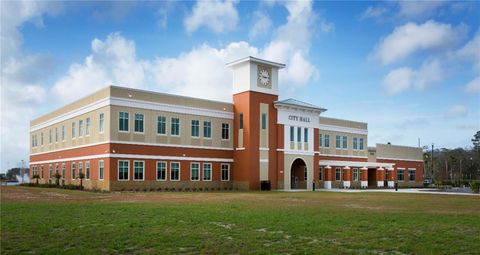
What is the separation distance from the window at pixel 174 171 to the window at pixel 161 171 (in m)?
0.69

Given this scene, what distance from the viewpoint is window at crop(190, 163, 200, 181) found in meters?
48.6

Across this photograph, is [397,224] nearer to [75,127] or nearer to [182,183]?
[182,183]

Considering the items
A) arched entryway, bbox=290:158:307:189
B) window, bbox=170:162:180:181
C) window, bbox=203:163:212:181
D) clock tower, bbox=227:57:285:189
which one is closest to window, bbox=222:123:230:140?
clock tower, bbox=227:57:285:189

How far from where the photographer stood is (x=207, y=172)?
5000cm

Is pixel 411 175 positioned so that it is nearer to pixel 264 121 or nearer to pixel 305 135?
pixel 305 135

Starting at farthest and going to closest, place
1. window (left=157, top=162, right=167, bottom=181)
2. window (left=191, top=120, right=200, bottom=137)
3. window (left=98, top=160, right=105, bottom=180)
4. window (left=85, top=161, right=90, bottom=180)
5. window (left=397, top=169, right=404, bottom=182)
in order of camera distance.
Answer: window (left=397, top=169, right=404, bottom=182) → window (left=191, top=120, right=200, bottom=137) → window (left=85, top=161, right=90, bottom=180) → window (left=157, top=162, right=167, bottom=181) → window (left=98, top=160, right=105, bottom=180)

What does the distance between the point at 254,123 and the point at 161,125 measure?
10023 mm

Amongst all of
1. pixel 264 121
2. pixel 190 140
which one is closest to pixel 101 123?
pixel 190 140

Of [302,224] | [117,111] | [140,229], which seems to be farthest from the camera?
[117,111]

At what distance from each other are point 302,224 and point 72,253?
828 cm

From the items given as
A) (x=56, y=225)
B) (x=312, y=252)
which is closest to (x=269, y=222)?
(x=312, y=252)

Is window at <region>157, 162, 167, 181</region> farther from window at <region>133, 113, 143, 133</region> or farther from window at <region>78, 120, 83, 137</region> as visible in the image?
window at <region>78, 120, 83, 137</region>

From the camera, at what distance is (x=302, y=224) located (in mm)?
16594

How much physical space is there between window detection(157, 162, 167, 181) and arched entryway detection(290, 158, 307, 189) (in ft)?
54.7
